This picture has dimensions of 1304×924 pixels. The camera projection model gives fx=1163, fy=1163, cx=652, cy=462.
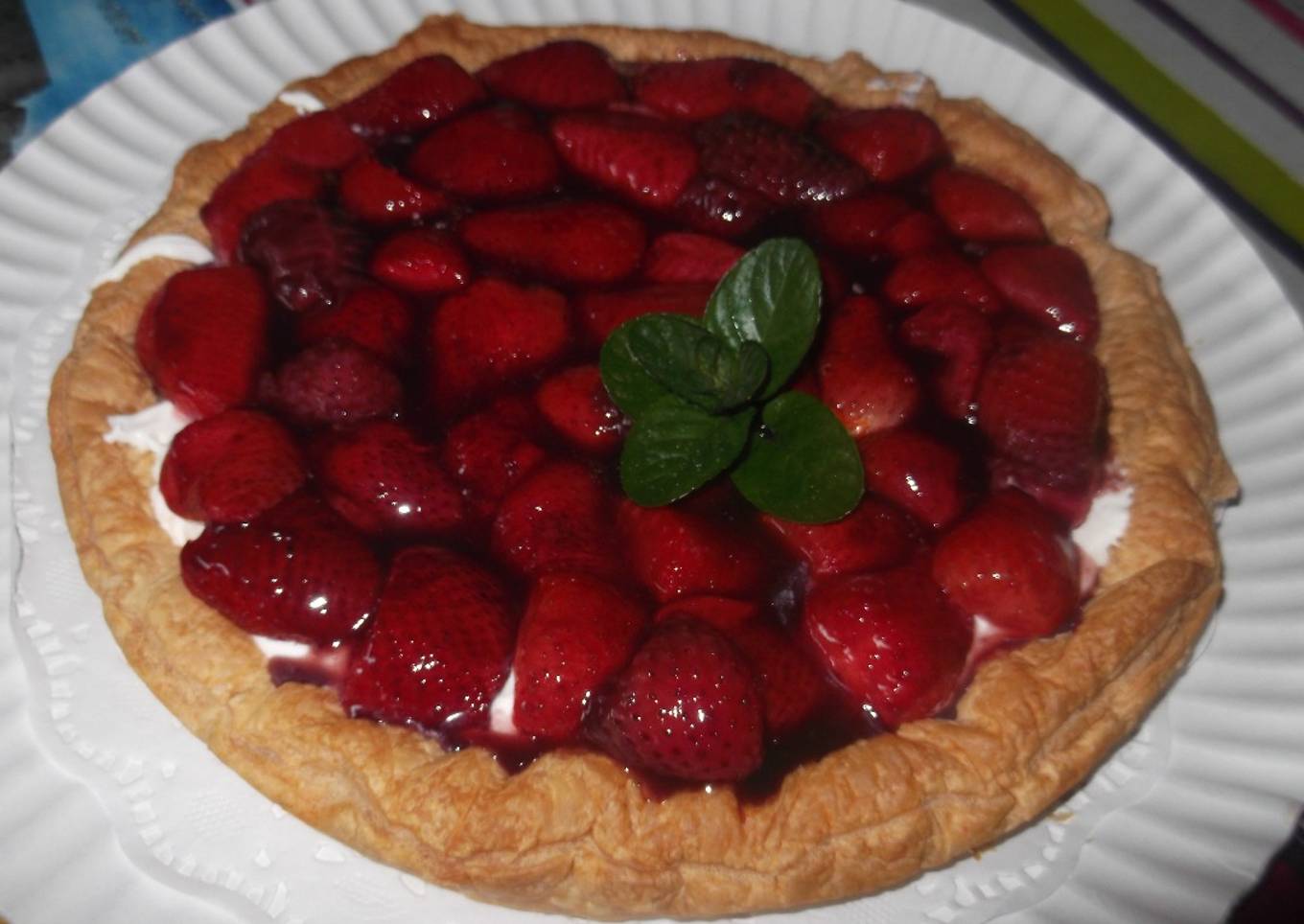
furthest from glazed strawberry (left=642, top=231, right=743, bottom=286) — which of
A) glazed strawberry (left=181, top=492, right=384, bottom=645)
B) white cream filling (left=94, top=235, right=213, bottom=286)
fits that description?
white cream filling (left=94, top=235, right=213, bottom=286)

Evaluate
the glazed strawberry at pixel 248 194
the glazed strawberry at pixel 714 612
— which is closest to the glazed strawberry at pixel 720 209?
the glazed strawberry at pixel 248 194

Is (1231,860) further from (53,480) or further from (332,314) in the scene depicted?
(53,480)

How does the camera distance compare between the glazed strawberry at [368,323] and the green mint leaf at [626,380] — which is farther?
the glazed strawberry at [368,323]

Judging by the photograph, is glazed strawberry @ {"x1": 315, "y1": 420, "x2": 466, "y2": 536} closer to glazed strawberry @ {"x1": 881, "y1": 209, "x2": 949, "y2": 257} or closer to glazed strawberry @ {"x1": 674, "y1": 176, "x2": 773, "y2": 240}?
glazed strawberry @ {"x1": 674, "y1": 176, "x2": 773, "y2": 240}

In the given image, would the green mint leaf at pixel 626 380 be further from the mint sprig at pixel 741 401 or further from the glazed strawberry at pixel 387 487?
the glazed strawberry at pixel 387 487

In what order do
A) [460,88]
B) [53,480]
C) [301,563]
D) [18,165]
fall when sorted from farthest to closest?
[18,165] < [460,88] < [53,480] < [301,563]

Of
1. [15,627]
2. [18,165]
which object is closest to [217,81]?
[18,165]

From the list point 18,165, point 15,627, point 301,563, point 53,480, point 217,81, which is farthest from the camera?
point 217,81
